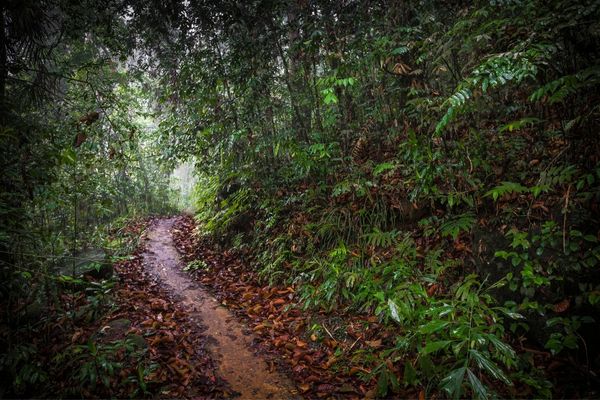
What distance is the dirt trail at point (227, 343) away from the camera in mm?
3672

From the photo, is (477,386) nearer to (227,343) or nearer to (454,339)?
(454,339)

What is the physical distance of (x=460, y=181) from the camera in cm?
478

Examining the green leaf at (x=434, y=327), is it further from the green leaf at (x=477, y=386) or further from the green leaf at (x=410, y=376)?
the green leaf at (x=477, y=386)

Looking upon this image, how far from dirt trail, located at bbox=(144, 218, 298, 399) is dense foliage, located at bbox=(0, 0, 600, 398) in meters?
1.11

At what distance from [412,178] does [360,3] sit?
383 centimetres

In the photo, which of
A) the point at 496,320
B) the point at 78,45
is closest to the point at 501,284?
the point at 496,320

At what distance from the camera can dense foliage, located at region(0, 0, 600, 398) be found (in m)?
3.29

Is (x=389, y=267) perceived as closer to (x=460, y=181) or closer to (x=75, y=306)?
(x=460, y=181)

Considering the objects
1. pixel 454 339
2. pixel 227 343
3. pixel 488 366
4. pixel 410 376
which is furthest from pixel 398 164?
pixel 227 343

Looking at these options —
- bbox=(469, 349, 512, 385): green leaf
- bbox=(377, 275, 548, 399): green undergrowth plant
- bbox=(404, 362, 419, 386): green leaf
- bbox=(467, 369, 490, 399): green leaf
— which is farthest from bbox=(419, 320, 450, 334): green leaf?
bbox=(467, 369, 490, 399): green leaf

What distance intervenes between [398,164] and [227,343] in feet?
12.8

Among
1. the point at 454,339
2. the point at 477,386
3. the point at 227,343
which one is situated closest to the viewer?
the point at 477,386

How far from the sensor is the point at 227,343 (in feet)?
14.8

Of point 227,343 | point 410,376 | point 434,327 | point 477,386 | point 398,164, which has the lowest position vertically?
point 410,376
